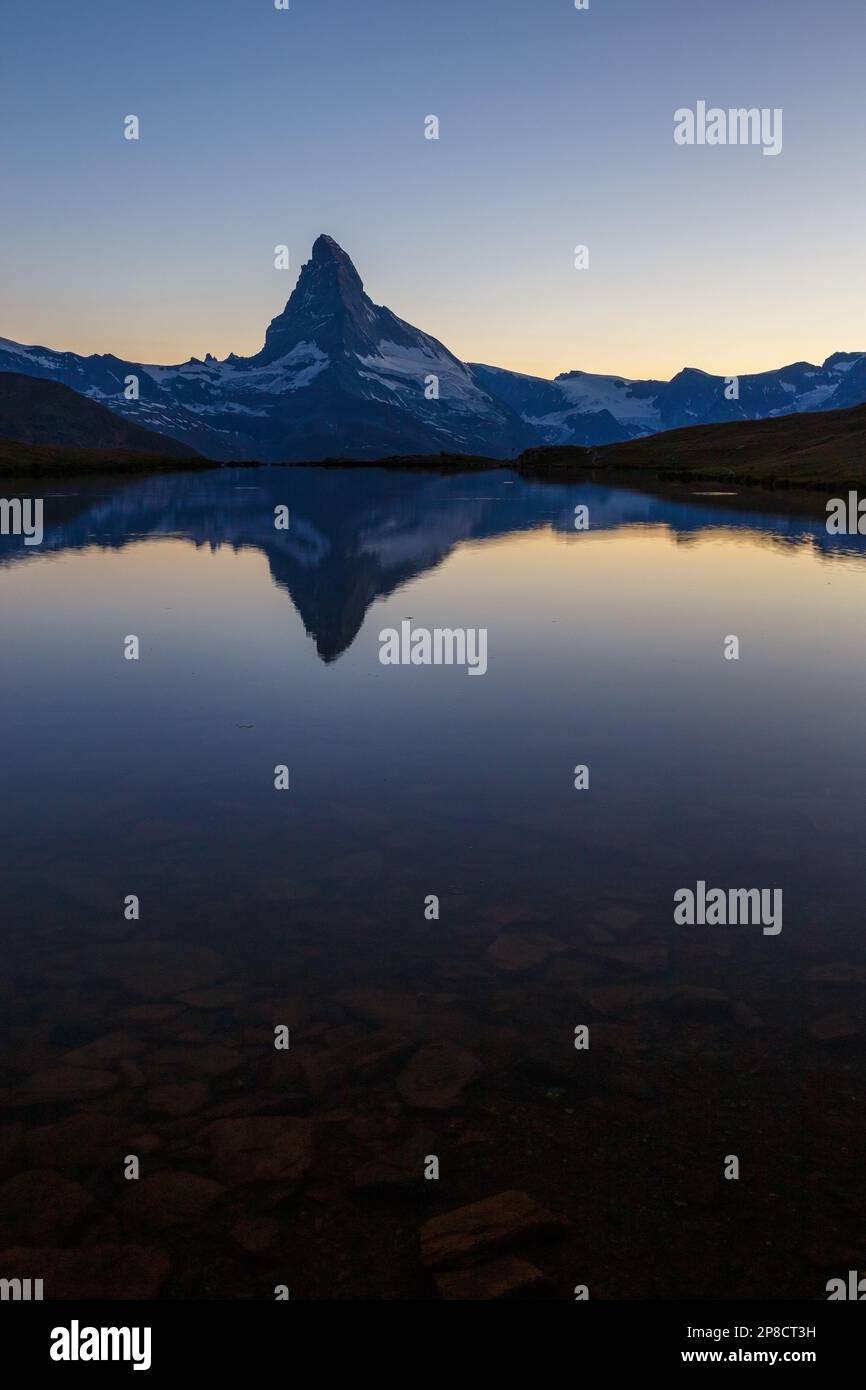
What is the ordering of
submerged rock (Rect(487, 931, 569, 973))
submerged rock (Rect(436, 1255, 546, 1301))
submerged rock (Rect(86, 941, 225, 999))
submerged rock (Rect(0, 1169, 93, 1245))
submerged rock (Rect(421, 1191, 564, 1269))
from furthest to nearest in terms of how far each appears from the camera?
submerged rock (Rect(487, 931, 569, 973)) → submerged rock (Rect(86, 941, 225, 999)) → submerged rock (Rect(0, 1169, 93, 1245)) → submerged rock (Rect(421, 1191, 564, 1269)) → submerged rock (Rect(436, 1255, 546, 1301))

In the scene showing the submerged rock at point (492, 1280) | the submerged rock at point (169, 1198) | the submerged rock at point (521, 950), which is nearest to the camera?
the submerged rock at point (492, 1280)

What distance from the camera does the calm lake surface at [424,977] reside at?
23.8 feet

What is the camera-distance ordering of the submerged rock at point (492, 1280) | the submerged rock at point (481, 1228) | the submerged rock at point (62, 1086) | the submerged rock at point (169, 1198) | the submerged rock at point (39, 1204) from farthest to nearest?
the submerged rock at point (62, 1086) < the submerged rock at point (169, 1198) < the submerged rock at point (39, 1204) < the submerged rock at point (481, 1228) < the submerged rock at point (492, 1280)

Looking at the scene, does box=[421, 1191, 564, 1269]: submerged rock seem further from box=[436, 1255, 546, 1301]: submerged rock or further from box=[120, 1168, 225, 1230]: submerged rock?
box=[120, 1168, 225, 1230]: submerged rock

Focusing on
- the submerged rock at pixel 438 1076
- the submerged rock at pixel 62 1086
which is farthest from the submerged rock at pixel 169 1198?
the submerged rock at pixel 438 1076

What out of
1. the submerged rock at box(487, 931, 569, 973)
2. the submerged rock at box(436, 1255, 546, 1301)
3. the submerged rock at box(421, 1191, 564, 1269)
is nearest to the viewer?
the submerged rock at box(436, 1255, 546, 1301)

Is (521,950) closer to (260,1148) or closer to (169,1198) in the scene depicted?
(260,1148)

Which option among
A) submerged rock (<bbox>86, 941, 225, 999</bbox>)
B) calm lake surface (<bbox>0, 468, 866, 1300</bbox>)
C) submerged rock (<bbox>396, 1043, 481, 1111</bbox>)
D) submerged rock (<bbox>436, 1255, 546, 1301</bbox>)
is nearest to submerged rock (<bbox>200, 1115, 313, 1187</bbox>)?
calm lake surface (<bbox>0, 468, 866, 1300</bbox>)

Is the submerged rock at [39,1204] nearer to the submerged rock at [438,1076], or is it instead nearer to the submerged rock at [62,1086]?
the submerged rock at [62,1086]

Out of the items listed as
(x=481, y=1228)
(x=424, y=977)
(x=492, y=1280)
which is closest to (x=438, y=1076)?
(x=424, y=977)

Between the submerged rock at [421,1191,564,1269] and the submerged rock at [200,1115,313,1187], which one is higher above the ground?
the submerged rock at [200,1115,313,1187]

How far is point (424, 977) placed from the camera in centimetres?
1052

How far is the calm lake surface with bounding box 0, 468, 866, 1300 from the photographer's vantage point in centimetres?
725
